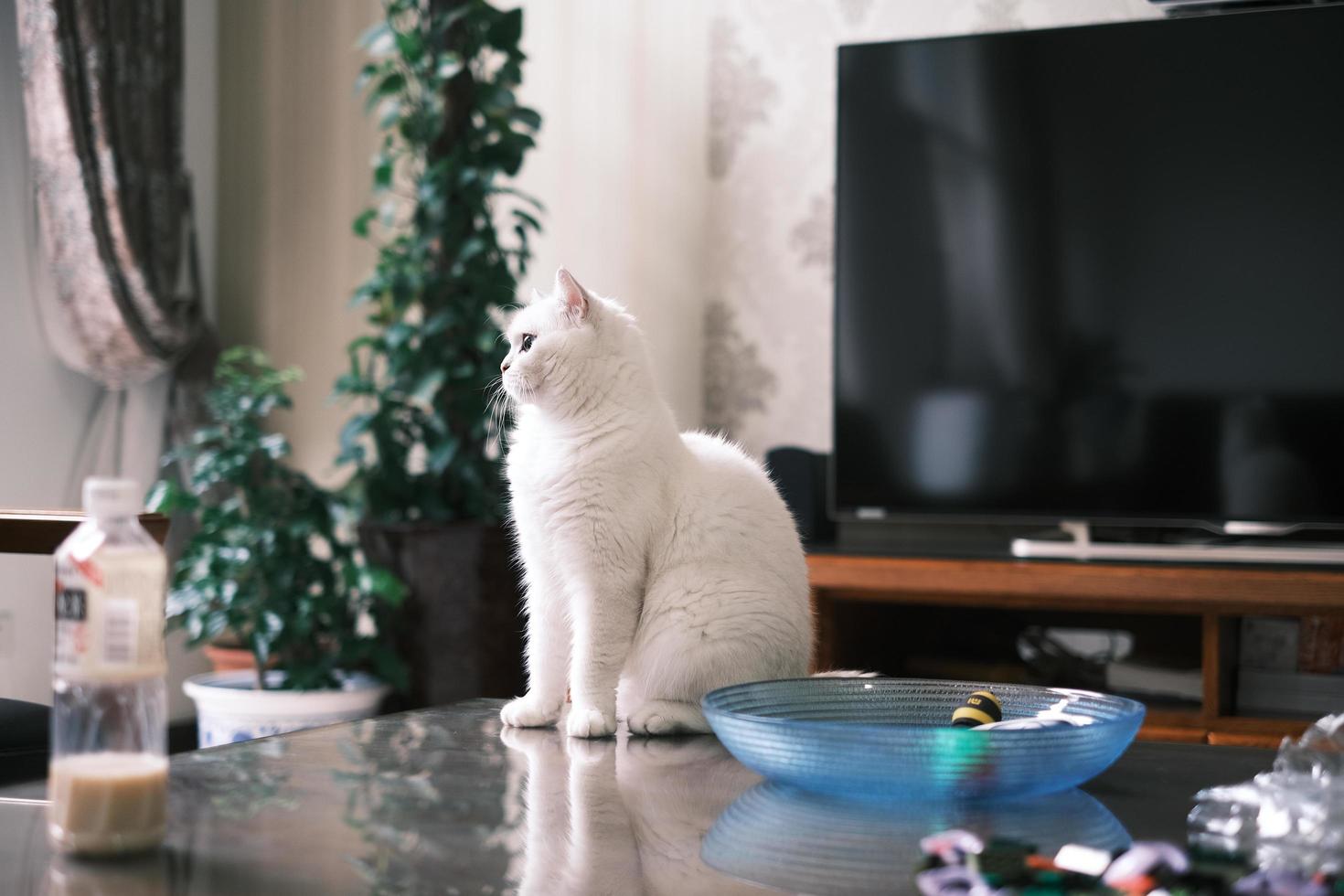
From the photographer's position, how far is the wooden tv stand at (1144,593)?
2.21 m

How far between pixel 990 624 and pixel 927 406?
48 centimetres

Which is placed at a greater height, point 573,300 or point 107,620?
point 573,300

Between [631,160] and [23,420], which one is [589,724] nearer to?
[23,420]

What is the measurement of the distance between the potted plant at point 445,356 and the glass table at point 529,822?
58.3 inches

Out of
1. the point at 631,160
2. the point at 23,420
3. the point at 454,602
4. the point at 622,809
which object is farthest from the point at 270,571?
the point at 622,809

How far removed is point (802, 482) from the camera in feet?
9.41

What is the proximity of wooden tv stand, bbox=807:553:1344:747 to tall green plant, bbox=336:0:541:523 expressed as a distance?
28.0 inches

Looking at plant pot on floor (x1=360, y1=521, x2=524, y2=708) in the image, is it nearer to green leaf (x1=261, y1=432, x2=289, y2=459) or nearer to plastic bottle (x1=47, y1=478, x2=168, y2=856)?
green leaf (x1=261, y1=432, x2=289, y2=459)

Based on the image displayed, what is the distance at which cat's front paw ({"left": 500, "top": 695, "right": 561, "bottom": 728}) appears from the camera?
102 cm

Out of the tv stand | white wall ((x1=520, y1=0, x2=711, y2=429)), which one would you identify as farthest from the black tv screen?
white wall ((x1=520, y1=0, x2=711, y2=429))

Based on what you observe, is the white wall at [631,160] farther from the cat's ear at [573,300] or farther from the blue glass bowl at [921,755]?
the blue glass bowl at [921,755]

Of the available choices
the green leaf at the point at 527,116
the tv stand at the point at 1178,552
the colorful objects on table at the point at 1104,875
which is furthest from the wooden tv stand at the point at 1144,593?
the colorful objects on table at the point at 1104,875

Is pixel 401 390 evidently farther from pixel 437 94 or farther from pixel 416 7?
pixel 416 7

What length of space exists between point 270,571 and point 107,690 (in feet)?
5.92
